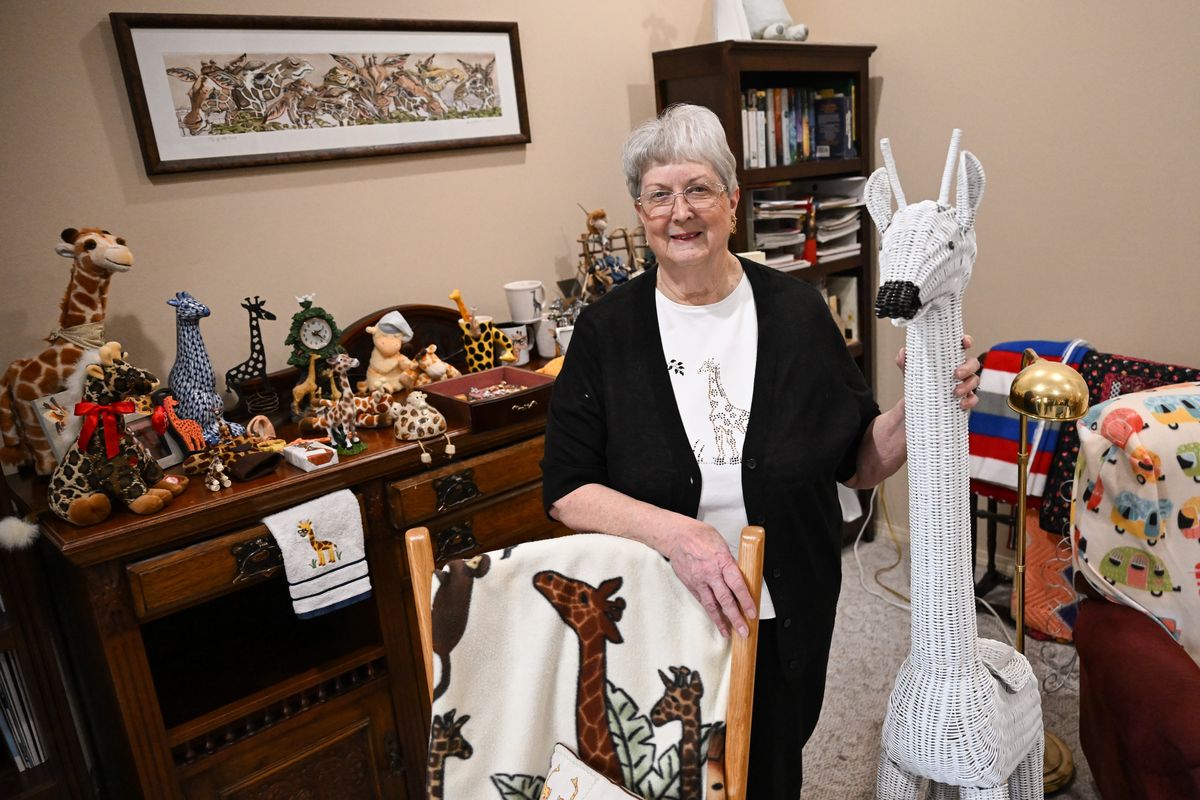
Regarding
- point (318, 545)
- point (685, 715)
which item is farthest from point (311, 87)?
point (685, 715)

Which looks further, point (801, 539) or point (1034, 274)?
point (1034, 274)

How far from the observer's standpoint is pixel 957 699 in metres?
1.26

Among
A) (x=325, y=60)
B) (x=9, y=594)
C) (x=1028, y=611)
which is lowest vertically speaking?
(x=1028, y=611)

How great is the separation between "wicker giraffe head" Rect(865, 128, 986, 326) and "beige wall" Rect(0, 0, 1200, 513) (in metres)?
1.42

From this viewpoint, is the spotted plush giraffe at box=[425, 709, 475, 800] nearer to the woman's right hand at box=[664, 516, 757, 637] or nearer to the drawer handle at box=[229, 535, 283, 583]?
the woman's right hand at box=[664, 516, 757, 637]

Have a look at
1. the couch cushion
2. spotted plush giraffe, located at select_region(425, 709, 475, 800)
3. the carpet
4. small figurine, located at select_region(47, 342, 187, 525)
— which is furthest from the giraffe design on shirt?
the carpet

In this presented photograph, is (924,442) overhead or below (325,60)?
below

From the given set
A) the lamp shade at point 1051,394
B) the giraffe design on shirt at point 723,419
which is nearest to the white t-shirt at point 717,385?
the giraffe design on shirt at point 723,419

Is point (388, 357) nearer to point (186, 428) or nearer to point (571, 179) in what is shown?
point (186, 428)

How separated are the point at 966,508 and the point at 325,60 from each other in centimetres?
172

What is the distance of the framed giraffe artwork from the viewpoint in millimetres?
1833

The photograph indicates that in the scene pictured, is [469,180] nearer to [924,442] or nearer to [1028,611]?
[924,442]

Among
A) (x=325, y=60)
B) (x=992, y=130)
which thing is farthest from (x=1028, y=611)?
(x=325, y=60)

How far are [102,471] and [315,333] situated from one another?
541mm
